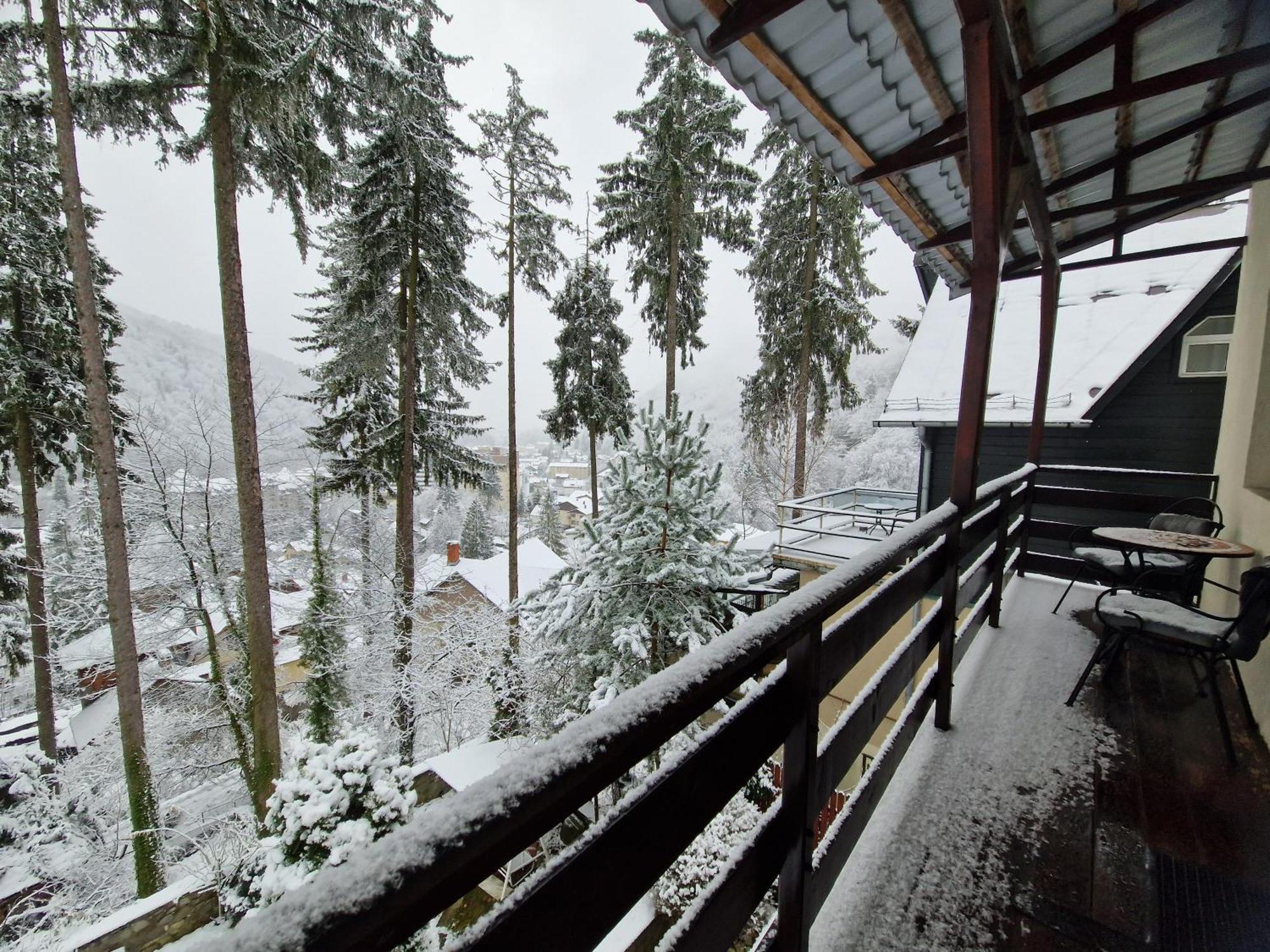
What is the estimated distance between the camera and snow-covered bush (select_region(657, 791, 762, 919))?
17.2 ft

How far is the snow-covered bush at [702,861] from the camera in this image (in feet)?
→ 17.2

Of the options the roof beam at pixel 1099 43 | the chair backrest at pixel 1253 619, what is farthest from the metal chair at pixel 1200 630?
the roof beam at pixel 1099 43

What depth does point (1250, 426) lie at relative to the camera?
10.9 feet

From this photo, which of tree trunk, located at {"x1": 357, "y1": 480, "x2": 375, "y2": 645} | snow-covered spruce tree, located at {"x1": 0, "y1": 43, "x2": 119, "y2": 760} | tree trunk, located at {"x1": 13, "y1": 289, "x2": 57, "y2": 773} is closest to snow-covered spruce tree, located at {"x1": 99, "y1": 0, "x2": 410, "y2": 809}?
snow-covered spruce tree, located at {"x1": 0, "y1": 43, "x2": 119, "y2": 760}

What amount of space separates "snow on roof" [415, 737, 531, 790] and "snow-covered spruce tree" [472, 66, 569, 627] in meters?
1.64

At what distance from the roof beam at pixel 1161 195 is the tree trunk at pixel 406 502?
27.9 ft

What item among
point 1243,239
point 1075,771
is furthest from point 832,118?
point 1243,239

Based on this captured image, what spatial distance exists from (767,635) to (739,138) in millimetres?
11889

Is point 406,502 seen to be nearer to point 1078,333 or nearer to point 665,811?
point 665,811

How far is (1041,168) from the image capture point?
10.3ft

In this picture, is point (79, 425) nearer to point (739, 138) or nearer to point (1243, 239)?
point (739, 138)

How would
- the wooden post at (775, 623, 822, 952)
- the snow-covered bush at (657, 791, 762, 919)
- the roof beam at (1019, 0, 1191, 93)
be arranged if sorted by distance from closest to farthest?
the wooden post at (775, 623, 822, 952)
the roof beam at (1019, 0, 1191, 93)
the snow-covered bush at (657, 791, 762, 919)

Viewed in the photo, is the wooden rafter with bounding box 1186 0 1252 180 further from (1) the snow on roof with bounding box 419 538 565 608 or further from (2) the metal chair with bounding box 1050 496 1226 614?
(1) the snow on roof with bounding box 419 538 565 608

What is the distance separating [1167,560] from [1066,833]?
9.22 ft
